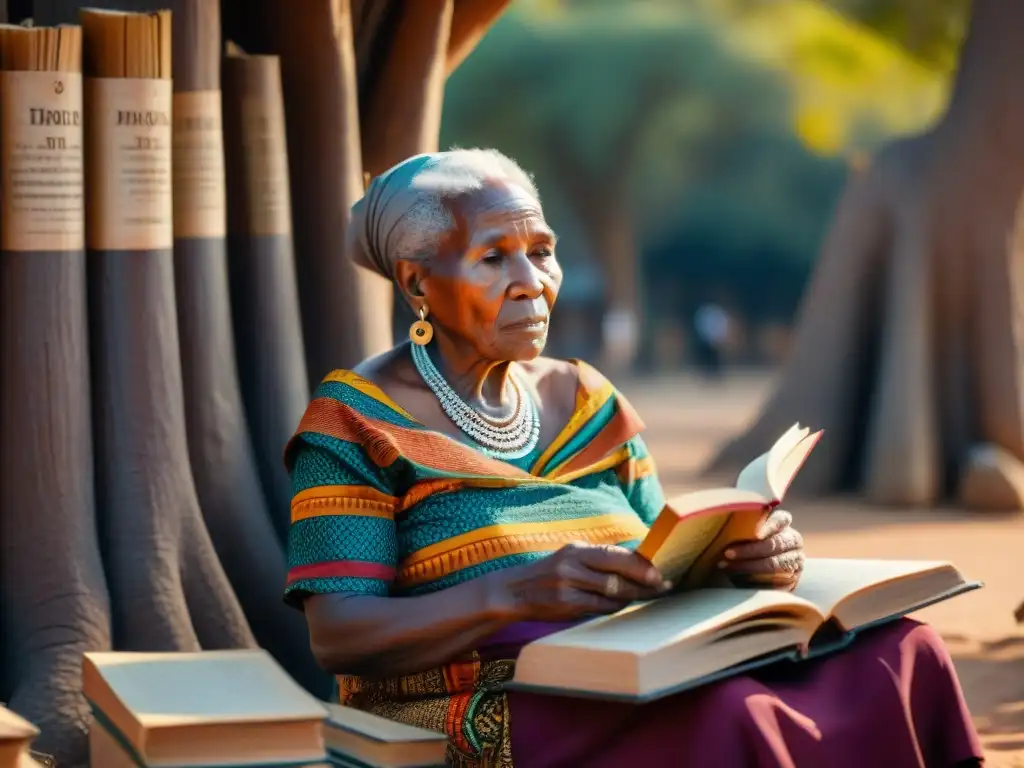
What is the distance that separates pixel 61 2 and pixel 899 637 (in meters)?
2.72

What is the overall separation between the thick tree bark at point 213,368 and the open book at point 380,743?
153 cm

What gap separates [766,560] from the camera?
335 cm

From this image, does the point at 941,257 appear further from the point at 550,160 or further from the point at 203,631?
the point at 550,160

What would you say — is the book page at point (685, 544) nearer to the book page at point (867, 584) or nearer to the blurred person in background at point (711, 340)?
the book page at point (867, 584)

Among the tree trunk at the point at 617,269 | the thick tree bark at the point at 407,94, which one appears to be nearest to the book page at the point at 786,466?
the thick tree bark at the point at 407,94

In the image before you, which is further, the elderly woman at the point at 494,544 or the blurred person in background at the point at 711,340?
the blurred person in background at the point at 711,340

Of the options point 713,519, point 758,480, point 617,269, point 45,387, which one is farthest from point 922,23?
point 713,519

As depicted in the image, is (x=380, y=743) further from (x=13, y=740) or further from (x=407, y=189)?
(x=407, y=189)

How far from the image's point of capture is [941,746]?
11.4 ft

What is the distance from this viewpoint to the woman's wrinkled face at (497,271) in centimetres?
362

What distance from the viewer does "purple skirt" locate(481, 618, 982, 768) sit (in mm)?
3025

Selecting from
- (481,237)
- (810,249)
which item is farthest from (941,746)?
(810,249)

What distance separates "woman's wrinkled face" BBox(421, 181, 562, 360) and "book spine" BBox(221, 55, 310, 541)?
1.45 m

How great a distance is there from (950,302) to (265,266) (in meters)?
7.29
